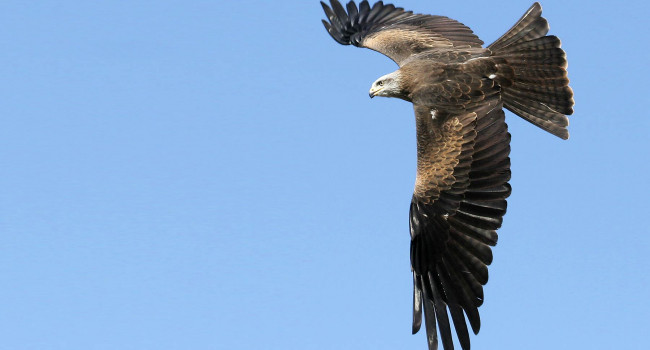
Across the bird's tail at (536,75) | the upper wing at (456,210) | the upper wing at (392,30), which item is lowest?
the upper wing at (456,210)

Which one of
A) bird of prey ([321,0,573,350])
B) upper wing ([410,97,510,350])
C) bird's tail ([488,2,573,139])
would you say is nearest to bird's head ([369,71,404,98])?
bird of prey ([321,0,573,350])

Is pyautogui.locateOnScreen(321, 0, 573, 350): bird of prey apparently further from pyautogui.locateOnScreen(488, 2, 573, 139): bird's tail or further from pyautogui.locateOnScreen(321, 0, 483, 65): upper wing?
pyautogui.locateOnScreen(321, 0, 483, 65): upper wing

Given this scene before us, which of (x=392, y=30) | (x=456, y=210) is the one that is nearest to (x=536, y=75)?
(x=456, y=210)

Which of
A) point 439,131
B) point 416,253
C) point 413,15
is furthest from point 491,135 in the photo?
point 413,15

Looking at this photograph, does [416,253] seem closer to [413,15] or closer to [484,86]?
[484,86]

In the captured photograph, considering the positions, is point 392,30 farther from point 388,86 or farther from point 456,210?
point 456,210

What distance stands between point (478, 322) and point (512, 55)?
3608 millimetres

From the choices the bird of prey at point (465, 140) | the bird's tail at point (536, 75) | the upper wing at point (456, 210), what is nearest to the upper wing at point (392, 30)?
the bird of prey at point (465, 140)

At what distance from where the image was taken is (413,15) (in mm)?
17562

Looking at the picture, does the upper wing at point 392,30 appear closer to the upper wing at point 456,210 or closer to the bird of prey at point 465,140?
the bird of prey at point 465,140

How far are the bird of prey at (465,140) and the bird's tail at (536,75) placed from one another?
0.01 metres

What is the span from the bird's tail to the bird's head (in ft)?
4.38

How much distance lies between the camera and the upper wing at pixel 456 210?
13.2 m

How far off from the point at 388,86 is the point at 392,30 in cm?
247
